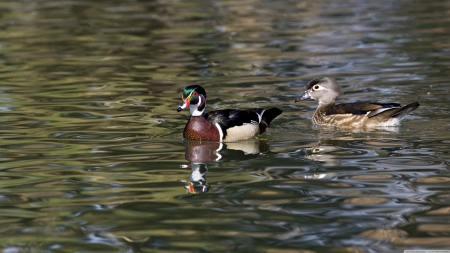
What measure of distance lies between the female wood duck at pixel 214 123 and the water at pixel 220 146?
16 centimetres

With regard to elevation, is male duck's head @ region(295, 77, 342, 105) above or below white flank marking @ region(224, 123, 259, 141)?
above

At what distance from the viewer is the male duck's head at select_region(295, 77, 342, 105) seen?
1233 cm

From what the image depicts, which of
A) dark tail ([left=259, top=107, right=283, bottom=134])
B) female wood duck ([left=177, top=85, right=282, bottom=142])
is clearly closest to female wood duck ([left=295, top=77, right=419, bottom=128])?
dark tail ([left=259, top=107, right=283, bottom=134])

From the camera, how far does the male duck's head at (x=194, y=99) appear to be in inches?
425

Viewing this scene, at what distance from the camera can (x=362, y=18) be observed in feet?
70.6

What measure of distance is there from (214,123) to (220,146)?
1.07ft

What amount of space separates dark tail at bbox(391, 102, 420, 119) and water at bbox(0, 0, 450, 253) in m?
0.20

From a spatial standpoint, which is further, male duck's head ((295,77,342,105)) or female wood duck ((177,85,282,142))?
male duck's head ((295,77,342,105))

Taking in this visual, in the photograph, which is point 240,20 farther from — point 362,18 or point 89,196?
point 89,196

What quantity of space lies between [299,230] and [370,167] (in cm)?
217

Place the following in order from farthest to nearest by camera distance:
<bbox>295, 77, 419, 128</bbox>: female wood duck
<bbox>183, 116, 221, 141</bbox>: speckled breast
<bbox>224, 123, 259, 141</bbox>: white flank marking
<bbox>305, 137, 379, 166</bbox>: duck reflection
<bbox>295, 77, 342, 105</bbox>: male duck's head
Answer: <bbox>295, 77, 342, 105</bbox>: male duck's head < <bbox>295, 77, 419, 128</bbox>: female wood duck < <bbox>224, 123, 259, 141</bbox>: white flank marking < <bbox>183, 116, 221, 141</bbox>: speckled breast < <bbox>305, 137, 379, 166</bbox>: duck reflection

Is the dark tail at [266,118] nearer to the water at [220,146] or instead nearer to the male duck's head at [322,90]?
the water at [220,146]

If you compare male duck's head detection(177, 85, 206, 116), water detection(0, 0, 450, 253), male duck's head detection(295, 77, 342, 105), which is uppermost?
male duck's head detection(177, 85, 206, 116)

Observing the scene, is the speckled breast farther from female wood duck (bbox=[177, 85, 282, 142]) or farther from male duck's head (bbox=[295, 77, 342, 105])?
male duck's head (bbox=[295, 77, 342, 105])
